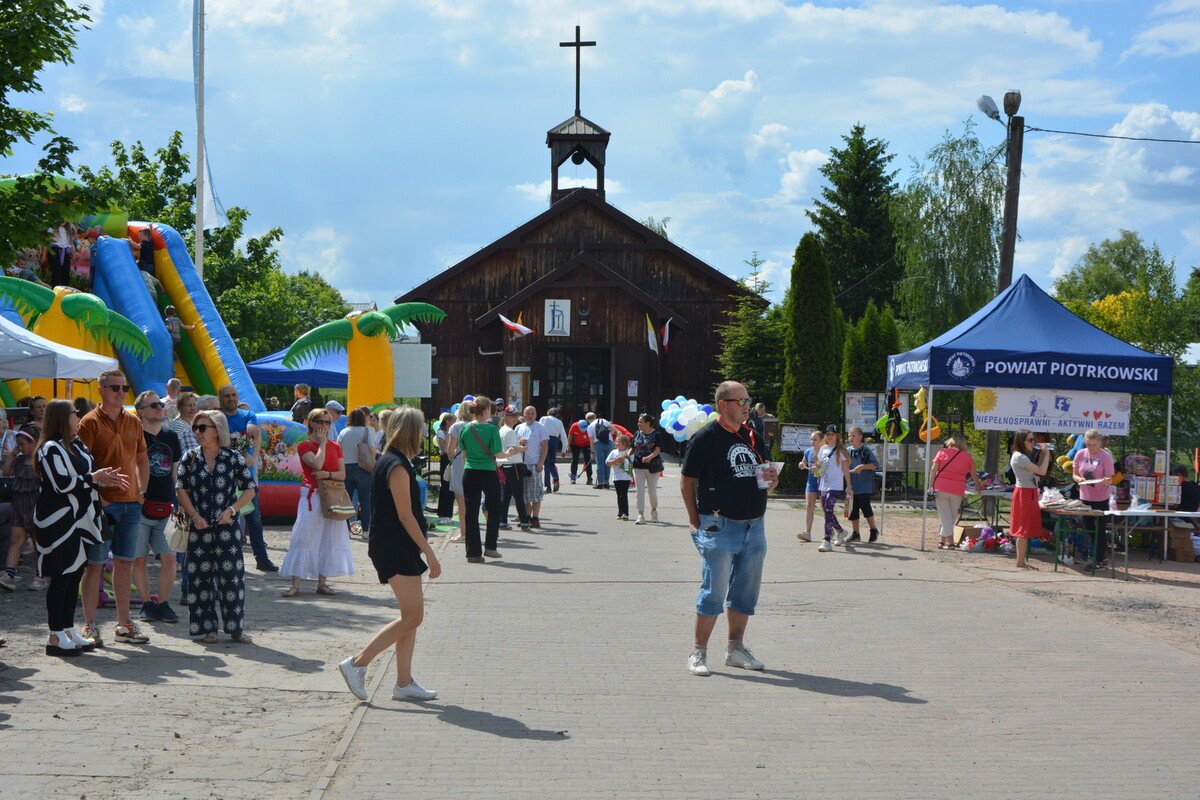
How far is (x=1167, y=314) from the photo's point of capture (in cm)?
3325

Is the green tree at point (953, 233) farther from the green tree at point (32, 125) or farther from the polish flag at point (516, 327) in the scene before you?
the green tree at point (32, 125)

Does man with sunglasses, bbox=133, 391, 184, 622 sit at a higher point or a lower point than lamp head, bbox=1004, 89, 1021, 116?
lower

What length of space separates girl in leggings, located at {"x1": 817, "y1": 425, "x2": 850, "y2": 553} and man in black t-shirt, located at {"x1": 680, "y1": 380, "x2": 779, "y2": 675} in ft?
25.6

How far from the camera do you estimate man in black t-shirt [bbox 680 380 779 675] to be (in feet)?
26.8

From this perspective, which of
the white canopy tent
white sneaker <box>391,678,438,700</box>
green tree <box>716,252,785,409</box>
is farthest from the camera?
green tree <box>716,252,785,409</box>

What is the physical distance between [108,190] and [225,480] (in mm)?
7206

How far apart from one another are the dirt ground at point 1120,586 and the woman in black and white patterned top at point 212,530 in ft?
24.0

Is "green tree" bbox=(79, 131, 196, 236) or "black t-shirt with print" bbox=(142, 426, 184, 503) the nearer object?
"black t-shirt with print" bbox=(142, 426, 184, 503)

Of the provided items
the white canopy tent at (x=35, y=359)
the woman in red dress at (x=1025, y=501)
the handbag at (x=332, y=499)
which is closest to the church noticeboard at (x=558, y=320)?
the woman in red dress at (x=1025, y=501)

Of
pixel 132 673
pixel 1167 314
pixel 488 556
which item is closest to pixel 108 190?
pixel 488 556

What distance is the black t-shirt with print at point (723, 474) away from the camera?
8148mm

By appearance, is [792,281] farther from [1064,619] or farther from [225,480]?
[225,480]

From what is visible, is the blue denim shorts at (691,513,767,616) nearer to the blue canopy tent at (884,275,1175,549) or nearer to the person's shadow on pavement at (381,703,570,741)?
the person's shadow on pavement at (381,703,570,741)

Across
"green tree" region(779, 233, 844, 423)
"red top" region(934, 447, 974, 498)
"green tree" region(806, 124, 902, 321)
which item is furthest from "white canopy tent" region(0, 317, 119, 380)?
"green tree" region(806, 124, 902, 321)
